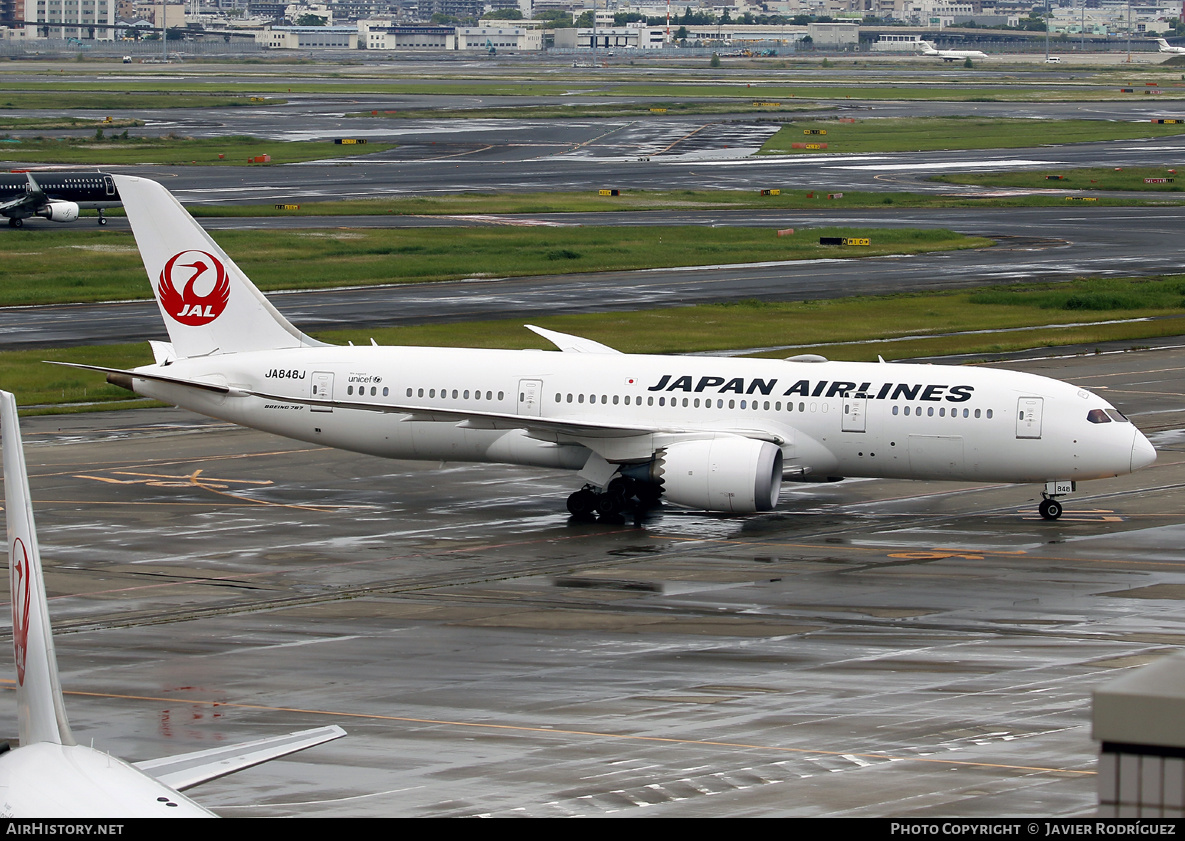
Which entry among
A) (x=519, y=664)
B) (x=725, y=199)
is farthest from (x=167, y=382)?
(x=725, y=199)

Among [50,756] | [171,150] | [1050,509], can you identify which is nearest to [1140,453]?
[1050,509]

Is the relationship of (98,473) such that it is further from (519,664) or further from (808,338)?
(808,338)

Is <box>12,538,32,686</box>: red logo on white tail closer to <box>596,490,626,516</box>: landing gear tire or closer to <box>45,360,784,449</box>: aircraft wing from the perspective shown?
<box>45,360,784,449</box>: aircraft wing

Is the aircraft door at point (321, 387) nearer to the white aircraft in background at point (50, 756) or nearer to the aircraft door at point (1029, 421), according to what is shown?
the aircraft door at point (1029, 421)

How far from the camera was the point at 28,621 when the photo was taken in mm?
16781

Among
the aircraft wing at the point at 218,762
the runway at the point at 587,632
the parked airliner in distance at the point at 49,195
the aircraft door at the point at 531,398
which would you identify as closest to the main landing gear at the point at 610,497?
the runway at the point at 587,632

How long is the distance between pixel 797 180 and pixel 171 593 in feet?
363

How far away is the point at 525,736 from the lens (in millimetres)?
26234

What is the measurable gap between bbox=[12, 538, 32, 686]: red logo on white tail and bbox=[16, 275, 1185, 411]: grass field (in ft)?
150

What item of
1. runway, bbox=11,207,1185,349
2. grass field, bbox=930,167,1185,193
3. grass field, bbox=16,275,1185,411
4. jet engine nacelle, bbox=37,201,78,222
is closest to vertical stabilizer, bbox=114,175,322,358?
grass field, bbox=16,275,1185,411

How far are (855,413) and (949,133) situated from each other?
14766 centimetres

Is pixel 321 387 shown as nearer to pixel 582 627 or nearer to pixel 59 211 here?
pixel 582 627

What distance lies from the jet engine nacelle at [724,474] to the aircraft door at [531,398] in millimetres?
4411

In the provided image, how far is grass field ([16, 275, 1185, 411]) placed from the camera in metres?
66.2
